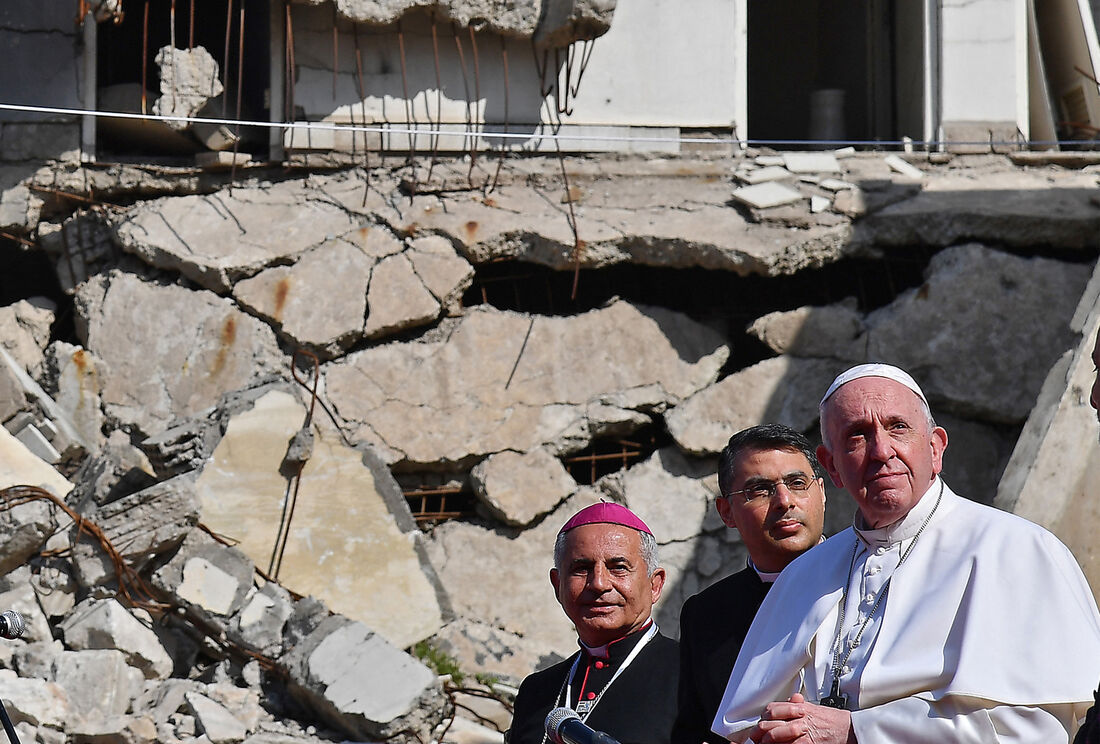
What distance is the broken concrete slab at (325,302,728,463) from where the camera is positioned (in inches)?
247

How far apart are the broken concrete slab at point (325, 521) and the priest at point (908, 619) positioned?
10.6ft

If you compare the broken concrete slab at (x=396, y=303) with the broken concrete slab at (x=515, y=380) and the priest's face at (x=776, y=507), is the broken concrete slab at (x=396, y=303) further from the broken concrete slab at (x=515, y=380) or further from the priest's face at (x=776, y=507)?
the priest's face at (x=776, y=507)

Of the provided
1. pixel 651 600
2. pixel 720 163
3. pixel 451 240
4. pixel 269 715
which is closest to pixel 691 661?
pixel 651 600

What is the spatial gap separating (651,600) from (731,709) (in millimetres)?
724

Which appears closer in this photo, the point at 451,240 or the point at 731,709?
the point at 731,709

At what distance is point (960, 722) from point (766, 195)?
4.90 m

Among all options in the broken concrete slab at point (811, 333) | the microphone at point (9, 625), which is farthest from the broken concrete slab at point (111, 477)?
the broken concrete slab at point (811, 333)

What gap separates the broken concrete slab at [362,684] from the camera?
4.95m

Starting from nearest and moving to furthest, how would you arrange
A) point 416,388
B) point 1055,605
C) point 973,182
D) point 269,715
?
point 1055,605 < point 269,715 < point 416,388 < point 973,182

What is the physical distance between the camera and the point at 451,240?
6555 mm

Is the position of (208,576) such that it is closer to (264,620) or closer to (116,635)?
(264,620)

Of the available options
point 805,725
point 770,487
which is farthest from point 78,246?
point 805,725

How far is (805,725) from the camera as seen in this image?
2.29m

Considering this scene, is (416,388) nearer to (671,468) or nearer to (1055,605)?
(671,468)
